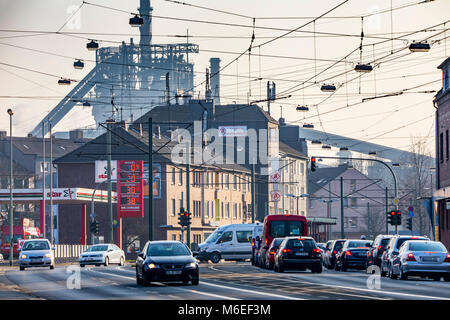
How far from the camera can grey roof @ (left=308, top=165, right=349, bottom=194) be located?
146250 millimetres

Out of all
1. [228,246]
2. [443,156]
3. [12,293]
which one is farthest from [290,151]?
[12,293]

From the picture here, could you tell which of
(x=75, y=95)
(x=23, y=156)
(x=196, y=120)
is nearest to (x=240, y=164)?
(x=196, y=120)

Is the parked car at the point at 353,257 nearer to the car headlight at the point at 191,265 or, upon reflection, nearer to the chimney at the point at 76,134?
the car headlight at the point at 191,265

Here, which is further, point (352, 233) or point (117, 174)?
point (352, 233)

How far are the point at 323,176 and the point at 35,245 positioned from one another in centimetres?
10114

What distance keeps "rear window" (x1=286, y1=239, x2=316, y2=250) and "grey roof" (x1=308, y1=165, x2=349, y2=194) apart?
10192 cm

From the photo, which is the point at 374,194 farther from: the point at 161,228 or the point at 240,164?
the point at 161,228

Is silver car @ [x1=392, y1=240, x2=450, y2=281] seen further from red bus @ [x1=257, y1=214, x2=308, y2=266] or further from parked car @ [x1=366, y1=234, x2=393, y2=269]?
red bus @ [x1=257, y1=214, x2=308, y2=266]

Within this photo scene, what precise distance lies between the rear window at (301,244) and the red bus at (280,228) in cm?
748

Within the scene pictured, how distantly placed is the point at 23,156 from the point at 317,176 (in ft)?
139

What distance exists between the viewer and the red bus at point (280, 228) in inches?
1964

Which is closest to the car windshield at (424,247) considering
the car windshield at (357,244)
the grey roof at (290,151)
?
the car windshield at (357,244)

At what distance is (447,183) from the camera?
56.7 m

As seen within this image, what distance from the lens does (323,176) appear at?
499 ft
